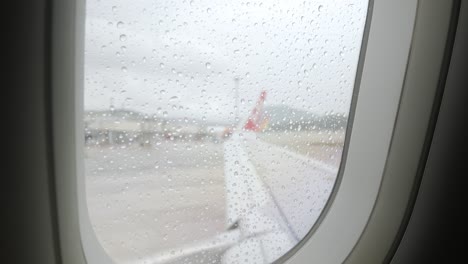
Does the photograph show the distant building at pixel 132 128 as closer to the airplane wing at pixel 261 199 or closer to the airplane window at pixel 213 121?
the airplane window at pixel 213 121

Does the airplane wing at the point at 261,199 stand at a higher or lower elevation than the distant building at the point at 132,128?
lower

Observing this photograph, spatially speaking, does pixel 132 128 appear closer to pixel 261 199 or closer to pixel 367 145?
pixel 261 199

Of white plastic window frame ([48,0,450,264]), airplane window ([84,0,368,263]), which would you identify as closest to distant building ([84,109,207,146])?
airplane window ([84,0,368,263])

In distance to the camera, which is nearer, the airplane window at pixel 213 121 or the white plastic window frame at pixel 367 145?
the airplane window at pixel 213 121

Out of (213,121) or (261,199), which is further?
(261,199)

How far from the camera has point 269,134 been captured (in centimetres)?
108

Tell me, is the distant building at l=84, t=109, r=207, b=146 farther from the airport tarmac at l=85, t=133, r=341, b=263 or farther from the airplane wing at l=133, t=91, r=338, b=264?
the airplane wing at l=133, t=91, r=338, b=264

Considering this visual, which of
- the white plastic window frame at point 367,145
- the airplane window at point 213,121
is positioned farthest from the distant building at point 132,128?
the white plastic window frame at point 367,145

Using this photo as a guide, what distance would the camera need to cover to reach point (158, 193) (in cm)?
96

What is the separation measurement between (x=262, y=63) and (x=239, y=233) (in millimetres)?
481

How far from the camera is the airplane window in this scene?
86 cm

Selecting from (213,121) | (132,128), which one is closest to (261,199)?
(213,121)

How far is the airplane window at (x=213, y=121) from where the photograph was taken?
0.86m

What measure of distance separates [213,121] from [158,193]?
224 millimetres
